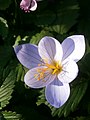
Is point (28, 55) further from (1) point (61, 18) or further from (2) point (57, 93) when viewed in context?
(1) point (61, 18)

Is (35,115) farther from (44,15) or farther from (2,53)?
(44,15)

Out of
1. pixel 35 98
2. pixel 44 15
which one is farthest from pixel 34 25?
pixel 35 98

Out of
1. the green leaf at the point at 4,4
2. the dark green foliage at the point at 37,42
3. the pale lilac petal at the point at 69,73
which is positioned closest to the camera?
the pale lilac petal at the point at 69,73

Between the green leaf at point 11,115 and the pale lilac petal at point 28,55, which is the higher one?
the pale lilac petal at point 28,55

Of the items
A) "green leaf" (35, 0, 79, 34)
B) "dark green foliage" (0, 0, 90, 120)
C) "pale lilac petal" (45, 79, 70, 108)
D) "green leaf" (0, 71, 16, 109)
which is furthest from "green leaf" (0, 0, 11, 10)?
"pale lilac petal" (45, 79, 70, 108)

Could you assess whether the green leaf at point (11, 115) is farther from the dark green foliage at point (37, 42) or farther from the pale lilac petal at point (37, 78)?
the pale lilac petal at point (37, 78)

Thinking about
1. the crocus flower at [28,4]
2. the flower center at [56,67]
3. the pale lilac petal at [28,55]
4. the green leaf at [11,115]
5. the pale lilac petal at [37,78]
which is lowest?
the green leaf at [11,115]

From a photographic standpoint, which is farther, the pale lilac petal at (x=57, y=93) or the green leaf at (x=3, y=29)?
the green leaf at (x=3, y=29)

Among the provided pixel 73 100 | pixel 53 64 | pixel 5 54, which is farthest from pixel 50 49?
pixel 5 54

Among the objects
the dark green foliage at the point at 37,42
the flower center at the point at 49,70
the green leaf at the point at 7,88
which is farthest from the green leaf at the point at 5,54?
the flower center at the point at 49,70
